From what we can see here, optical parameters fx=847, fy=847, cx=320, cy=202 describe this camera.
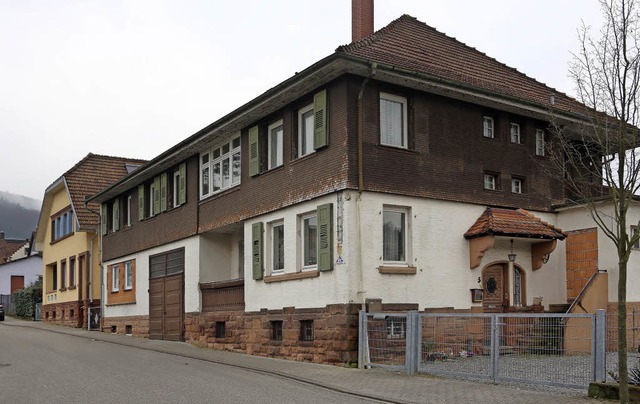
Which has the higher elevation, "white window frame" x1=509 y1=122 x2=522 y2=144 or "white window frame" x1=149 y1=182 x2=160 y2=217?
"white window frame" x1=509 y1=122 x2=522 y2=144

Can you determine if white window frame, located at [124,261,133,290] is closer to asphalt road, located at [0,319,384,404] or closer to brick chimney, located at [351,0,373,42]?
asphalt road, located at [0,319,384,404]

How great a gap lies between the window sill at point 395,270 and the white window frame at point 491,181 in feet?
11.8

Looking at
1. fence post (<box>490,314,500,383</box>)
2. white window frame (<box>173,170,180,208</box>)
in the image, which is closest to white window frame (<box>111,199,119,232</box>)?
white window frame (<box>173,170,180,208</box>)

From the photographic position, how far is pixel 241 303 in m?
22.9

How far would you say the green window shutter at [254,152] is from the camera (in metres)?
21.9

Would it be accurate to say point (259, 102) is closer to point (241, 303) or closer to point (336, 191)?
point (336, 191)

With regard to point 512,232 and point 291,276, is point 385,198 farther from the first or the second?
point 512,232

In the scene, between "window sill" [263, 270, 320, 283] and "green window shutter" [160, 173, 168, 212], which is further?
"green window shutter" [160, 173, 168, 212]

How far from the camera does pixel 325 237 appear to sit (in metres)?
18.6

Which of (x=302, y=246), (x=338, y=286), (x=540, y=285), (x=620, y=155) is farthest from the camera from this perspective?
(x=540, y=285)

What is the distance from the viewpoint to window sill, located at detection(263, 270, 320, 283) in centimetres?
1919

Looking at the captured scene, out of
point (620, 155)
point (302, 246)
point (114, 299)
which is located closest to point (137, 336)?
point (114, 299)

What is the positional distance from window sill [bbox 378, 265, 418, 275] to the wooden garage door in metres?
10.4

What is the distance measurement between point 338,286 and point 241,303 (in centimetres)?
539
